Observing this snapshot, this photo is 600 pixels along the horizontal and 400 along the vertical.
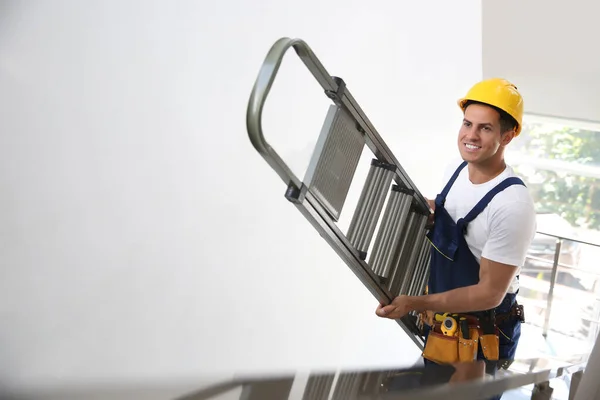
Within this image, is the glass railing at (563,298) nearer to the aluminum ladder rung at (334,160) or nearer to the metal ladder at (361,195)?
the metal ladder at (361,195)

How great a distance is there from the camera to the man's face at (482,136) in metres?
1.84

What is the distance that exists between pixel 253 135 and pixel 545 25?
3.38 m

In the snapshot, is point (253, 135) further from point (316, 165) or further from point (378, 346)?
point (378, 346)

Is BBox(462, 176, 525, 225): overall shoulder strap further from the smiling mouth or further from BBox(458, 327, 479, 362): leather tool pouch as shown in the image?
BBox(458, 327, 479, 362): leather tool pouch

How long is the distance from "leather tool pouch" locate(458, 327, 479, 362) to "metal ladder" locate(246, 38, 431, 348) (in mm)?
234

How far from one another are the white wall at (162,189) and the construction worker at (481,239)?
491 mm

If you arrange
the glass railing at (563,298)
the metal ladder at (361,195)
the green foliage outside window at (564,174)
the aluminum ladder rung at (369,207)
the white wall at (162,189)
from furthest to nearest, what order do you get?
the green foliage outside window at (564,174) → the glass railing at (563,298) → the aluminum ladder rung at (369,207) → the white wall at (162,189) → the metal ladder at (361,195)

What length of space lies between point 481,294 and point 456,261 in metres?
0.20

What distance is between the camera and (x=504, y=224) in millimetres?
1732

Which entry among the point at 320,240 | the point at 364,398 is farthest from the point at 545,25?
the point at 364,398

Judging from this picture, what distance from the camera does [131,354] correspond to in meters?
2.13

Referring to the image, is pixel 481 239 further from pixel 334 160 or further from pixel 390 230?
pixel 334 160

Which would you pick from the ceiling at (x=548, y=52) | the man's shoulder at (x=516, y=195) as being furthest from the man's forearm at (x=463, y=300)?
the ceiling at (x=548, y=52)

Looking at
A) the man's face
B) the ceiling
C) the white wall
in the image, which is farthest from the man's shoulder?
the ceiling
